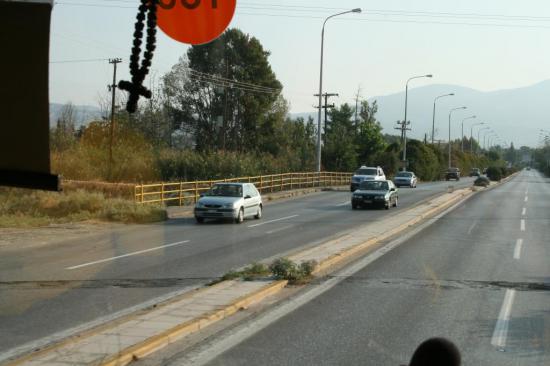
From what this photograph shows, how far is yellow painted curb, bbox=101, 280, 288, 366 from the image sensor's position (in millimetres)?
6438

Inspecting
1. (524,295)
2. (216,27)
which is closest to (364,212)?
(524,295)

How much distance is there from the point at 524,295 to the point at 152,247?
9.72 metres

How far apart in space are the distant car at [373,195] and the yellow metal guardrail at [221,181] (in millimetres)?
7560

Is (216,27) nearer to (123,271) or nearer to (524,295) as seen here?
(524,295)

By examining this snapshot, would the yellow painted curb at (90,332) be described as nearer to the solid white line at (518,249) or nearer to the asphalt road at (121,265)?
the asphalt road at (121,265)

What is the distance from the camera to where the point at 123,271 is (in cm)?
1324

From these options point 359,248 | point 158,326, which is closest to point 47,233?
point 359,248

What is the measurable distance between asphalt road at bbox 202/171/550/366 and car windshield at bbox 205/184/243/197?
10.8 m

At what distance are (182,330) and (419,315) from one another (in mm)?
3170

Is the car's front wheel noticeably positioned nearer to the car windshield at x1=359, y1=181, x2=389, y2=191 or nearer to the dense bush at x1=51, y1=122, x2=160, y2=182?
the dense bush at x1=51, y1=122, x2=160, y2=182

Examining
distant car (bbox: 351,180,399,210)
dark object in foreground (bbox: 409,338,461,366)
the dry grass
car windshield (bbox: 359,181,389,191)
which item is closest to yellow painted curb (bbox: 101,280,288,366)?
dark object in foreground (bbox: 409,338,461,366)

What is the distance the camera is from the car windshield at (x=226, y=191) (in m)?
26.6

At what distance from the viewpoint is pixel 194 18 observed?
3.32m

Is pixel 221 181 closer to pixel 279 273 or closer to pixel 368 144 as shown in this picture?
pixel 279 273
